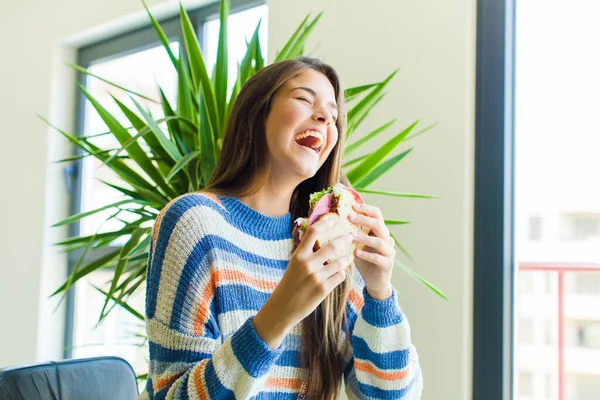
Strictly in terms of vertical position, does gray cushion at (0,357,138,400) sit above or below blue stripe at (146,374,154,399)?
below

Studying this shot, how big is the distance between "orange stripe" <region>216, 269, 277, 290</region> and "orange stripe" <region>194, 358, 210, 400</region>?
193mm

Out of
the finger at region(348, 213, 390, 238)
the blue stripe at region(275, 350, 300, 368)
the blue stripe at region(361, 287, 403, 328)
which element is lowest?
the blue stripe at region(275, 350, 300, 368)

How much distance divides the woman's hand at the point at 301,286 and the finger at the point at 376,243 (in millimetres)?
99

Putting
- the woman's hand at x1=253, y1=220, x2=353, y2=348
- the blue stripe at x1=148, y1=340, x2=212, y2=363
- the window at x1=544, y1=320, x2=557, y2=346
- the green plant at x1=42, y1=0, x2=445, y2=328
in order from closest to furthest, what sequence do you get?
the woman's hand at x1=253, y1=220, x2=353, y2=348, the blue stripe at x1=148, y1=340, x2=212, y2=363, the green plant at x1=42, y1=0, x2=445, y2=328, the window at x1=544, y1=320, x2=557, y2=346

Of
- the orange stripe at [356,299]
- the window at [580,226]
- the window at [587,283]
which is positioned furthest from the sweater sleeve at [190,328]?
the window at [587,283]

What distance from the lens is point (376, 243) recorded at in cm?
126

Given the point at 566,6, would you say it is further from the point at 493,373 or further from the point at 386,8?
the point at 493,373

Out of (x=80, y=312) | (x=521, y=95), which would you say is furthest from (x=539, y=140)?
(x=80, y=312)

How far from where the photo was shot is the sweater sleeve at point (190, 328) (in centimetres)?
114

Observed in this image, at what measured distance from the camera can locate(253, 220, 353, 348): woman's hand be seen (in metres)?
1.11

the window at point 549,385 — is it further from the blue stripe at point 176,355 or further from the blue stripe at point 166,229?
the blue stripe at point 176,355

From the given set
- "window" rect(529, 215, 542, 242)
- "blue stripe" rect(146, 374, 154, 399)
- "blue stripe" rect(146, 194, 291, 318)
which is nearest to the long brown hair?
"blue stripe" rect(146, 194, 291, 318)

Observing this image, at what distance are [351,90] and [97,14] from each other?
2242 millimetres

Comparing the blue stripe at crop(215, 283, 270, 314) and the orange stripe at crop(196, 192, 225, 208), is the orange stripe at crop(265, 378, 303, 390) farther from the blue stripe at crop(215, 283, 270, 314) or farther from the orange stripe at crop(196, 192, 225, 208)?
the orange stripe at crop(196, 192, 225, 208)
